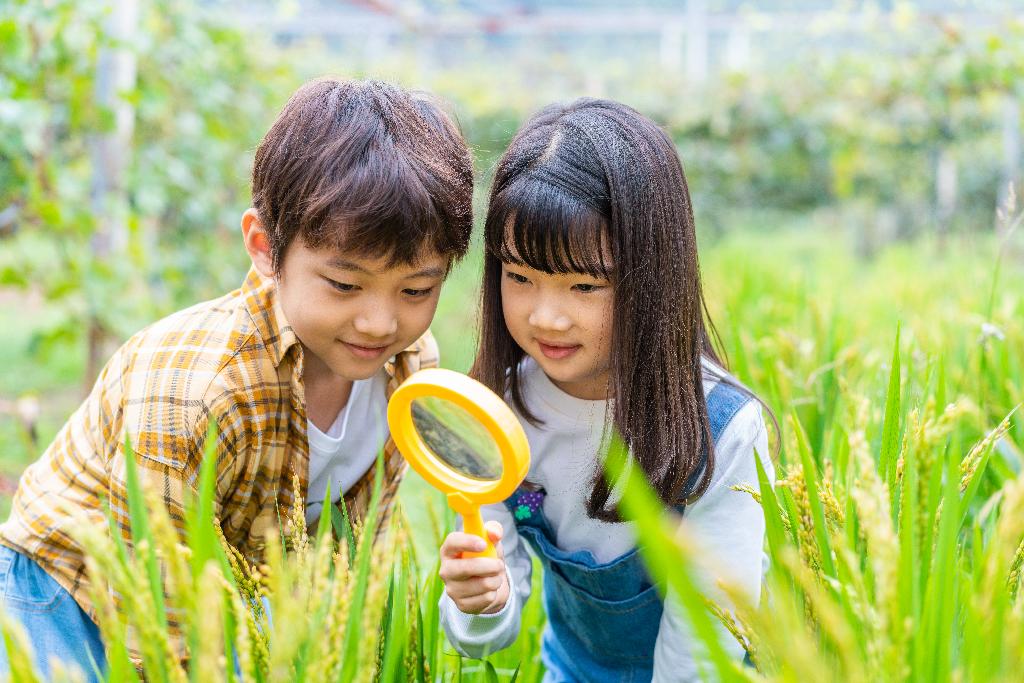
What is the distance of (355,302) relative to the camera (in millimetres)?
1364

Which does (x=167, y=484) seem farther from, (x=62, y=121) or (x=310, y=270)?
(x=62, y=121)

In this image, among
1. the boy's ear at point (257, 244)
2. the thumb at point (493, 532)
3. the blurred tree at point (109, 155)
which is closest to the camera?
the thumb at point (493, 532)

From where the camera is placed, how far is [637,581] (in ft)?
4.89

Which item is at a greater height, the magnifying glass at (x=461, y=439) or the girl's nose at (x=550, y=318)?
the girl's nose at (x=550, y=318)

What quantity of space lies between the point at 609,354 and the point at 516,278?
16cm

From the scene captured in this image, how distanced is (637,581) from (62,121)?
9.64 feet

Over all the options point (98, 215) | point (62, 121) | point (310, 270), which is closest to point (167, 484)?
point (310, 270)

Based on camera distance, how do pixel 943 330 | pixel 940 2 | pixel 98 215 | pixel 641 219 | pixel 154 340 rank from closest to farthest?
pixel 641 219
pixel 154 340
pixel 943 330
pixel 98 215
pixel 940 2

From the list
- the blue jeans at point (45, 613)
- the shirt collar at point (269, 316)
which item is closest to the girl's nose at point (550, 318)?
the shirt collar at point (269, 316)

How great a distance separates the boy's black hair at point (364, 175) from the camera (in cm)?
134

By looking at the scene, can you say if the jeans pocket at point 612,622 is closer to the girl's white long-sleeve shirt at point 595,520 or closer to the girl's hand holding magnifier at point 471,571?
the girl's white long-sleeve shirt at point 595,520

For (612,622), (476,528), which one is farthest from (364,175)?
(612,622)

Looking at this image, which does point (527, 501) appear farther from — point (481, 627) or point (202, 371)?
point (202, 371)

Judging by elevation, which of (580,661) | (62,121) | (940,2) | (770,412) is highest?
(940,2)
